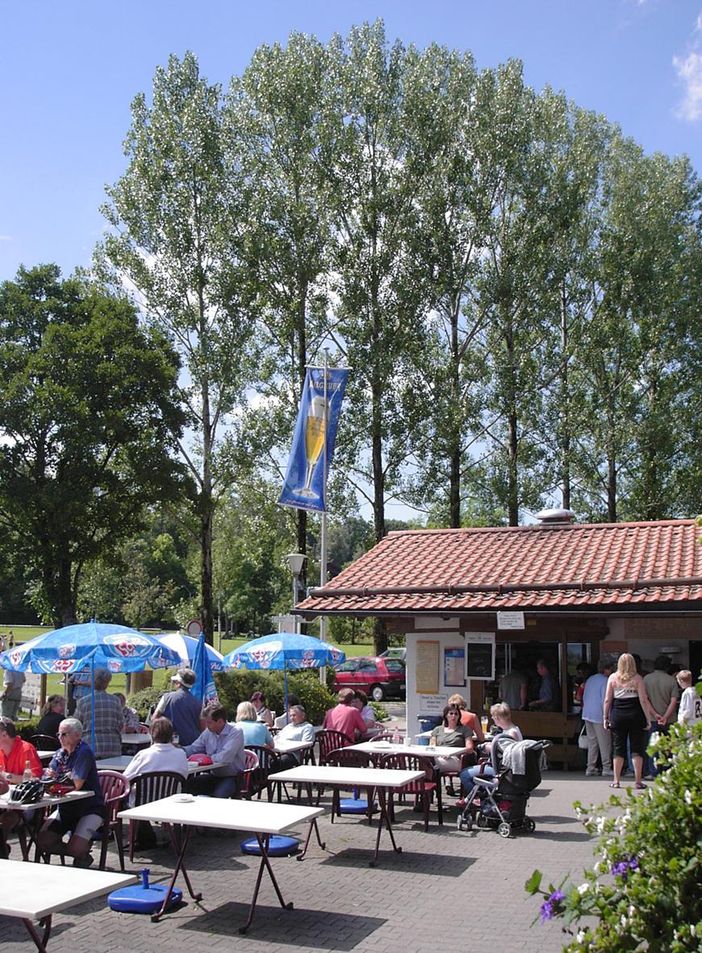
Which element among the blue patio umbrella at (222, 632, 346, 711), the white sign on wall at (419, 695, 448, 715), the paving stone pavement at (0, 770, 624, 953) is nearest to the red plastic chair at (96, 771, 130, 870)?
the paving stone pavement at (0, 770, 624, 953)

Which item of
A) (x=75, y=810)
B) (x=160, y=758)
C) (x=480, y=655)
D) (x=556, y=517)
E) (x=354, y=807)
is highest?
(x=556, y=517)

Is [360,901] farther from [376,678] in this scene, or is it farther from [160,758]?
[376,678]

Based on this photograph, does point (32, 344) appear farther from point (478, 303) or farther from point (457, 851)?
point (457, 851)

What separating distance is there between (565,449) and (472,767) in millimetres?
22015

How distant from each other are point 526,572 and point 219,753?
749cm

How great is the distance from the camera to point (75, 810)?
8.59 metres

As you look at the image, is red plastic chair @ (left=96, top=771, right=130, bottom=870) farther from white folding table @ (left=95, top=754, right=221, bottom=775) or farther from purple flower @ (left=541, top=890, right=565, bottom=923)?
purple flower @ (left=541, top=890, right=565, bottom=923)

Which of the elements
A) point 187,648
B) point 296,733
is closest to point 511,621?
point 296,733

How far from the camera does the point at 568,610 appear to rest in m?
14.9

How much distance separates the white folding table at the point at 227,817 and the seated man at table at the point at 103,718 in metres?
3.43

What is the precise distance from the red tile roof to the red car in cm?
1289

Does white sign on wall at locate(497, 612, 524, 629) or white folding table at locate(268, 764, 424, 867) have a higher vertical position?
white sign on wall at locate(497, 612, 524, 629)

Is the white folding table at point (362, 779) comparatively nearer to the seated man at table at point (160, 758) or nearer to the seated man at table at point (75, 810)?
the seated man at table at point (160, 758)

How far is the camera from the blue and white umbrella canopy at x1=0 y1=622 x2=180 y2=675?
11.9 m
